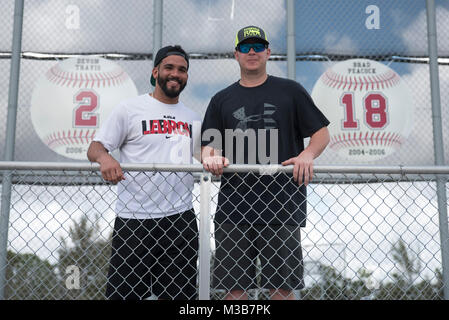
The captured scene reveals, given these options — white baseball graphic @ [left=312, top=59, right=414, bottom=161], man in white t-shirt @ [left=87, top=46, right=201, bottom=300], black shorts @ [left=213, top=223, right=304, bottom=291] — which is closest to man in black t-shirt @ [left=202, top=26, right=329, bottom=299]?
black shorts @ [left=213, top=223, right=304, bottom=291]

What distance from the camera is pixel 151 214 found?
2301 millimetres

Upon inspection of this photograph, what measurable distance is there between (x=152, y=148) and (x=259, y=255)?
0.79m

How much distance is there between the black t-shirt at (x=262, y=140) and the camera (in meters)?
2.14

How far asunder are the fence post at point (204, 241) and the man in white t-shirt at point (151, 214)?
257 millimetres

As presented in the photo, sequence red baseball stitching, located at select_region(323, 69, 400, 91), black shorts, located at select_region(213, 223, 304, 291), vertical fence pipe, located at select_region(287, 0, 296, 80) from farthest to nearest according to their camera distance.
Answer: red baseball stitching, located at select_region(323, 69, 400, 91)
vertical fence pipe, located at select_region(287, 0, 296, 80)
black shorts, located at select_region(213, 223, 304, 291)

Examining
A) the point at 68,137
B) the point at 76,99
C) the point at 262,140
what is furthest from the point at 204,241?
the point at 76,99

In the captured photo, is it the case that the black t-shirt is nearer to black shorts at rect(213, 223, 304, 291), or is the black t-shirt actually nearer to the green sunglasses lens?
black shorts at rect(213, 223, 304, 291)

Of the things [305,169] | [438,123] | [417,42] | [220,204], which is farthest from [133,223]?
[417,42]

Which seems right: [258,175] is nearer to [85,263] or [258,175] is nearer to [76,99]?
[85,263]

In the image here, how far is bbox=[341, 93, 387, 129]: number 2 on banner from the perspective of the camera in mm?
4969

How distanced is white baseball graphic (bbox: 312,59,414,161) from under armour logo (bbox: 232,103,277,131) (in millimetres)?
2815

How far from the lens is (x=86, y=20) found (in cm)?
512

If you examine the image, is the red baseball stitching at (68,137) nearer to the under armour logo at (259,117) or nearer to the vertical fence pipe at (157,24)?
the vertical fence pipe at (157,24)

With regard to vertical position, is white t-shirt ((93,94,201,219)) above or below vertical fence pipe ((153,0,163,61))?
below
